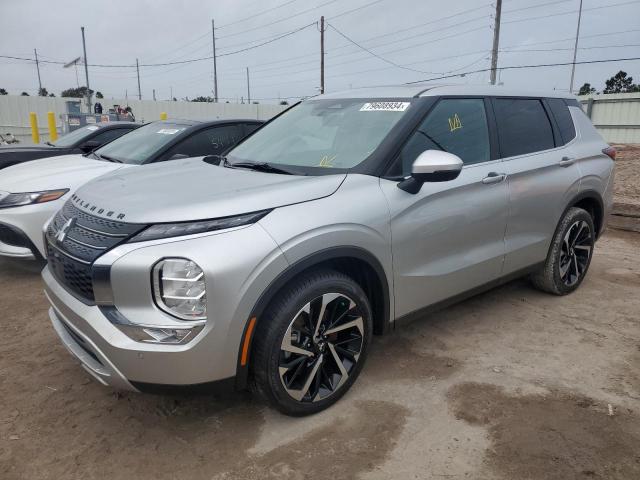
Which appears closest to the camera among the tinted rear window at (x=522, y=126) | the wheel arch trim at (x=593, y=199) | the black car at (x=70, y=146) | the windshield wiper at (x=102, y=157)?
the tinted rear window at (x=522, y=126)

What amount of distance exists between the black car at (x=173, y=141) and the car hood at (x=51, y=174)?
28 cm

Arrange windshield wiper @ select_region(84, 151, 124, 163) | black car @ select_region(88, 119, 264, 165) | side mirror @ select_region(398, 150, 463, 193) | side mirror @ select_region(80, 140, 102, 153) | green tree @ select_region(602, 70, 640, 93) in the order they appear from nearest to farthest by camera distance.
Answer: side mirror @ select_region(398, 150, 463, 193)
black car @ select_region(88, 119, 264, 165)
windshield wiper @ select_region(84, 151, 124, 163)
side mirror @ select_region(80, 140, 102, 153)
green tree @ select_region(602, 70, 640, 93)

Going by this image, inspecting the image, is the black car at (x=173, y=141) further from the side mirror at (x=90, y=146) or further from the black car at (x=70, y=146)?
the black car at (x=70, y=146)

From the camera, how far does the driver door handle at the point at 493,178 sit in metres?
3.43

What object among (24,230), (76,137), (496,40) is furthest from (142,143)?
(496,40)

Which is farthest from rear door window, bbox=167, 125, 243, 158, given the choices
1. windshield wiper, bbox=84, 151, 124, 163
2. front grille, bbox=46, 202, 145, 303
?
front grille, bbox=46, 202, 145, 303

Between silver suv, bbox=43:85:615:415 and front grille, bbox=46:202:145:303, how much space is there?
0.01m

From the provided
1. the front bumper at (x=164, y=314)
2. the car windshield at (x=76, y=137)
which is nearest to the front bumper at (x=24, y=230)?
the car windshield at (x=76, y=137)

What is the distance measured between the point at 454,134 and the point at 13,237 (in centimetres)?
399

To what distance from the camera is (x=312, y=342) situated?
2.64m

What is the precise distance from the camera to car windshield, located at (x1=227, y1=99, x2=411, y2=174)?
3094 mm

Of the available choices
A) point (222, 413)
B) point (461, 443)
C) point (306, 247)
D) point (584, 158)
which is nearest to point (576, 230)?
point (584, 158)

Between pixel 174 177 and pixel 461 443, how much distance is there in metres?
2.17

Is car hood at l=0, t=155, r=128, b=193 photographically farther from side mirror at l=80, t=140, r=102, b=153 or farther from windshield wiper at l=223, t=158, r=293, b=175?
windshield wiper at l=223, t=158, r=293, b=175
